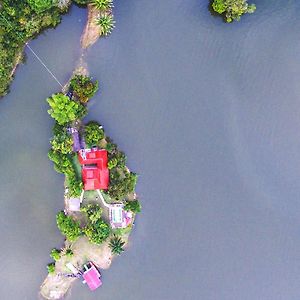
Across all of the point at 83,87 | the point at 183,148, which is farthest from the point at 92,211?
the point at 83,87

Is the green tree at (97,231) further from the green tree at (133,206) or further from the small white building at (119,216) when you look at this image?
the green tree at (133,206)

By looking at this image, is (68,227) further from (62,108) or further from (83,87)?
(83,87)

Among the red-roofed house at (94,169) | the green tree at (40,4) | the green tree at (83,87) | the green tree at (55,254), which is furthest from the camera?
the green tree at (55,254)

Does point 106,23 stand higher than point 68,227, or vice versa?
point 106,23

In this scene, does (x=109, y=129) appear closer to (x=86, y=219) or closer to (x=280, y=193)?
(x=86, y=219)

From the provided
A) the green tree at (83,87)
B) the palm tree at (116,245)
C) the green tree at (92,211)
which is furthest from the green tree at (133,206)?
the green tree at (83,87)

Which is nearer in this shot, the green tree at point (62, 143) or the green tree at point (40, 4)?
the green tree at point (40, 4)
